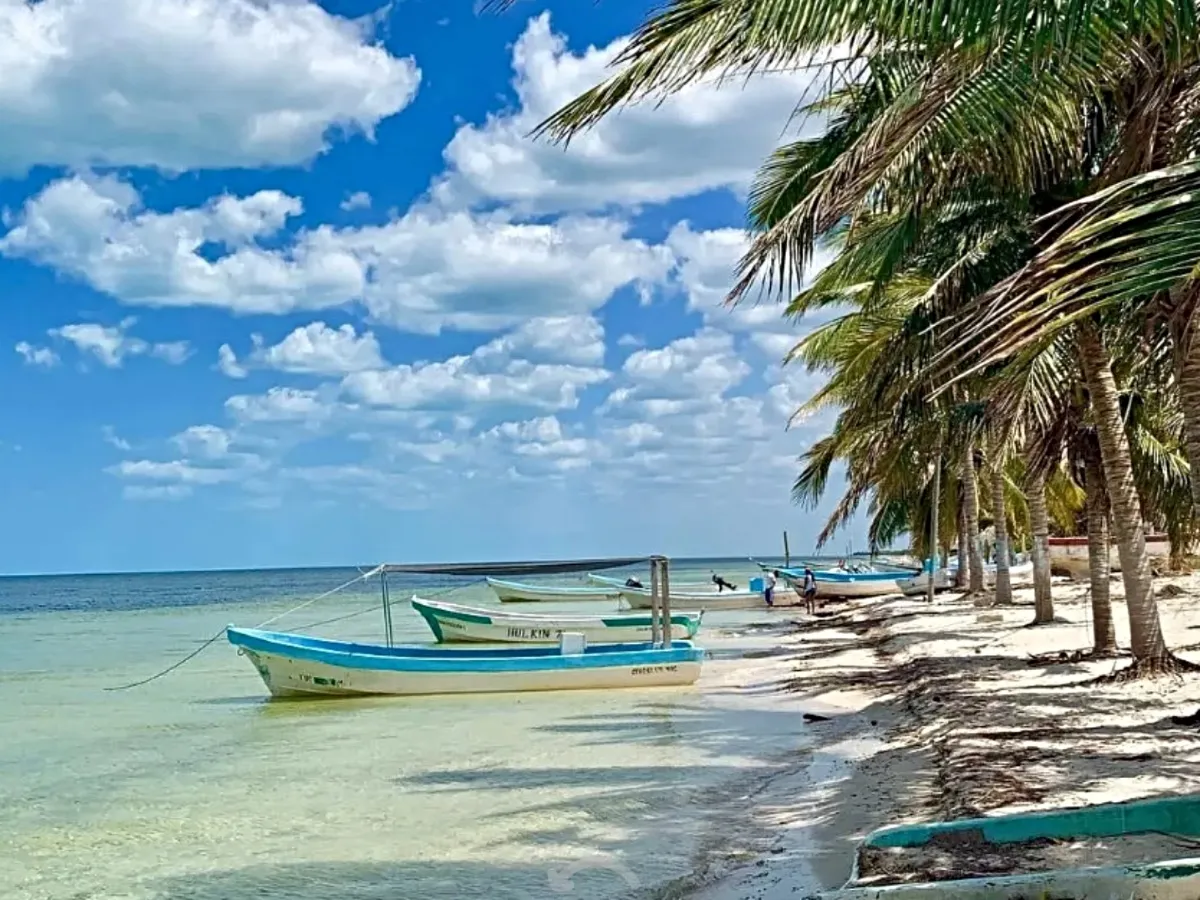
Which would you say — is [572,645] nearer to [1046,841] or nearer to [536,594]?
[1046,841]

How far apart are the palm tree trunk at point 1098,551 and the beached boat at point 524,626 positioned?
12.6m

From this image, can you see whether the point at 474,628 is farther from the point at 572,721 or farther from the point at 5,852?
the point at 5,852

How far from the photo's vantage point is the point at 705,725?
46.0 feet

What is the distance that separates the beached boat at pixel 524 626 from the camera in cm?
2572

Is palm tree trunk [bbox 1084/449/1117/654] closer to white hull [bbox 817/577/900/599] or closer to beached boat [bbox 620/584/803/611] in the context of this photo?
beached boat [bbox 620/584/803/611]

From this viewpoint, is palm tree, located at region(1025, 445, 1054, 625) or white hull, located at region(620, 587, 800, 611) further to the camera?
white hull, located at region(620, 587, 800, 611)

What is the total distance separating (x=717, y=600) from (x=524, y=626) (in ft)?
40.4

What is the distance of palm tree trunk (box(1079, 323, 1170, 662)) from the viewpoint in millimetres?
10391

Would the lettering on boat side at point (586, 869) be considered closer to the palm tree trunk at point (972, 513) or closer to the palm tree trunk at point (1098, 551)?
the palm tree trunk at point (1098, 551)

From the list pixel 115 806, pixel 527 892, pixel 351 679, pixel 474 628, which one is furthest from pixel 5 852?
pixel 474 628

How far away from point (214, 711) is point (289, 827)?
30.5 ft

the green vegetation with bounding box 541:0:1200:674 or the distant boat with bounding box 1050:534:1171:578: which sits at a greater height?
the green vegetation with bounding box 541:0:1200:674

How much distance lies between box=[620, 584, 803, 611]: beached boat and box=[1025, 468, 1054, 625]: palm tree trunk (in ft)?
61.1

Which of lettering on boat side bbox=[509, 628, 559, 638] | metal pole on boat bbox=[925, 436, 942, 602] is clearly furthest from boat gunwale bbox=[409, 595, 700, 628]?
metal pole on boat bbox=[925, 436, 942, 602]
